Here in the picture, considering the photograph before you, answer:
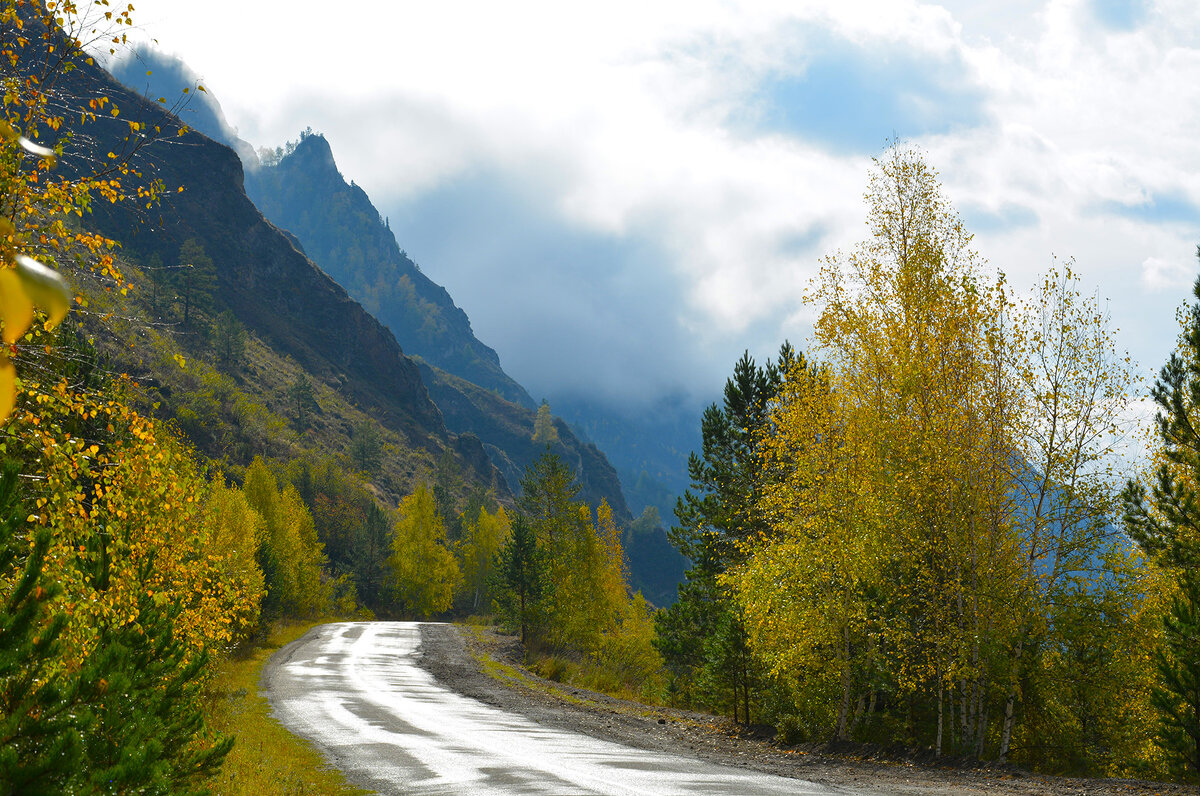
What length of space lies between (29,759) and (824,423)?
1591 centimetres

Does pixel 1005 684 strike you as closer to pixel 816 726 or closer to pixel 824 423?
pixel 816 726

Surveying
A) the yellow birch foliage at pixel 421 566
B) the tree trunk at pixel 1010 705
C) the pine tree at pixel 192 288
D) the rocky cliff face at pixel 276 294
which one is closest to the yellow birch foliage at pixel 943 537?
the tree trunk at pixel 1010 705

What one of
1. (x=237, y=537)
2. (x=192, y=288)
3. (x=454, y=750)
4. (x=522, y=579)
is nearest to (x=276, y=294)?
(x=192, y=288)

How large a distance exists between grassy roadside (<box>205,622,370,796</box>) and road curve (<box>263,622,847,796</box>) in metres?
0.42

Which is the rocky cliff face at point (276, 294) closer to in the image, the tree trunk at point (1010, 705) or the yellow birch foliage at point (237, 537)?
the yellow birch foliage at point (237, 537)

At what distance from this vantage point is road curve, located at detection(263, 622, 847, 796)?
37.7 ft

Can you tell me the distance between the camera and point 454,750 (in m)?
14.5

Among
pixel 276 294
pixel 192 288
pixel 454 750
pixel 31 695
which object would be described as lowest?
pixel 454 750

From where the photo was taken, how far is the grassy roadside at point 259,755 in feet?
37.6

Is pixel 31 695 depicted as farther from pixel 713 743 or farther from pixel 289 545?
pixel 289 545

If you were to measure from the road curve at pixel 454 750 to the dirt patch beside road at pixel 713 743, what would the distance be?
1011 millimetres

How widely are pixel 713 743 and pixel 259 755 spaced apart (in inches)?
391

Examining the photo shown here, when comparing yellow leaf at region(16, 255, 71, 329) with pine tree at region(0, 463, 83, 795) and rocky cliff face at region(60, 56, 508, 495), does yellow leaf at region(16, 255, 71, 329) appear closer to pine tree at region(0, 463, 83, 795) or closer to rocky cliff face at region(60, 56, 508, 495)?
pine tree at region(0, 463, 83, 795)

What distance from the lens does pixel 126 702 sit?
5961mm
